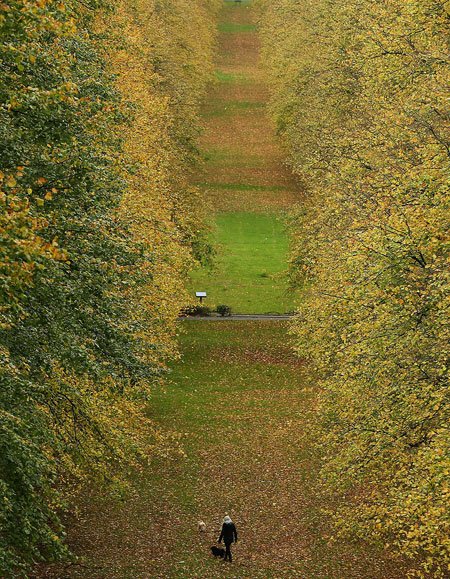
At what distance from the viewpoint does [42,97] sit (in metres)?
16.6

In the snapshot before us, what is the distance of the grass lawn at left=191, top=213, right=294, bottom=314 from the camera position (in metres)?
58.5

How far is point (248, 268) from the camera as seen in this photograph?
6738cm

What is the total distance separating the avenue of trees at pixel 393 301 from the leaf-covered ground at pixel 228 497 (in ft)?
5.33

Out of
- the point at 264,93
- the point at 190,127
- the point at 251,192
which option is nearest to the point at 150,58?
the point at 190,127

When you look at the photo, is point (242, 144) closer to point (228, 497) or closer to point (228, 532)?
point (228, 497)

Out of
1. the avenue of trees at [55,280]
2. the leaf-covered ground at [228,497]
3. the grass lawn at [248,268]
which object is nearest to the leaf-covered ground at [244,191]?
the grass lawn at [248,268]

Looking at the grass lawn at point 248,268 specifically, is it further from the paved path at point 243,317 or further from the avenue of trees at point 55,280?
the avenue of trees at point 55,280

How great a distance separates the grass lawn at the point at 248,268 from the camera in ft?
192

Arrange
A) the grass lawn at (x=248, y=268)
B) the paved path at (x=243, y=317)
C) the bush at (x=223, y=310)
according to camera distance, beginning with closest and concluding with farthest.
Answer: the paved path at (x=243, y=317) < the bush at (x=223, y=310) < the grass lawn at (x=248, y=268)

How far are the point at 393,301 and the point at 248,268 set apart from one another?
4656 cm

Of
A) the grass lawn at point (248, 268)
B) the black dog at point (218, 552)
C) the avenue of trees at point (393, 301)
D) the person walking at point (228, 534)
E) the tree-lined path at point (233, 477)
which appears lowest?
the grass lawn at point (248, 268)

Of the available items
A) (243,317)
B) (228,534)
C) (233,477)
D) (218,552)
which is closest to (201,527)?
(218,552)

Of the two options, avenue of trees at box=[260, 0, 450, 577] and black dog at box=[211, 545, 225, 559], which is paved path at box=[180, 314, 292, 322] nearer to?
avenue of trees at box=[260, 0, 450, 577]

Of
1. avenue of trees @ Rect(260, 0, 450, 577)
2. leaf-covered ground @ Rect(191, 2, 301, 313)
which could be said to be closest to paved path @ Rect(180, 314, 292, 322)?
leaf-covered ground @ Rect(191, 2, 301, 313)
